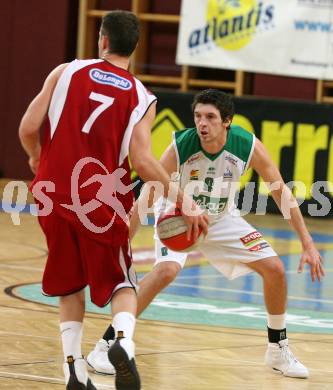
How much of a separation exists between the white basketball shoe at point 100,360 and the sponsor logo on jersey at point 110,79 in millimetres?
1689

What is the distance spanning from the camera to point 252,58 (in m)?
15.1

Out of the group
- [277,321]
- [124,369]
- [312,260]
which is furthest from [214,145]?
[124,369]

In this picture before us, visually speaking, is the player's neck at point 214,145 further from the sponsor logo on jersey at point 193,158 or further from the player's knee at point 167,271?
the player's knee at point 167,271

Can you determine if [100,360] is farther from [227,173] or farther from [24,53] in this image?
[24,53]

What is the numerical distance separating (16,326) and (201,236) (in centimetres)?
208

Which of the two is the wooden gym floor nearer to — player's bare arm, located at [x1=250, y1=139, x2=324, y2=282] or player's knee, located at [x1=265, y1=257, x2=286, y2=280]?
player's knee, located at [x1=265, y1=257, x2=286, y2=280]

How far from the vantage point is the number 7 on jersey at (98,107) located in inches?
198

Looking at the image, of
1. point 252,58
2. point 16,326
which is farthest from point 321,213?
point 16,326

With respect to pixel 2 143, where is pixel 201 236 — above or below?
above

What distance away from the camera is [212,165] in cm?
650

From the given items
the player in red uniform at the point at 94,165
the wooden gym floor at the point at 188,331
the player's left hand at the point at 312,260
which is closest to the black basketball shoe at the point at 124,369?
the player in red uniform at the point at 94,165

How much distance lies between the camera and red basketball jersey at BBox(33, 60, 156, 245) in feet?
16.5

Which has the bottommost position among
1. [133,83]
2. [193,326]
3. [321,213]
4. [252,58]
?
[321,213]

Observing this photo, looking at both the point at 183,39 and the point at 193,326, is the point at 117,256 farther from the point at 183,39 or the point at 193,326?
the point at 183,39
